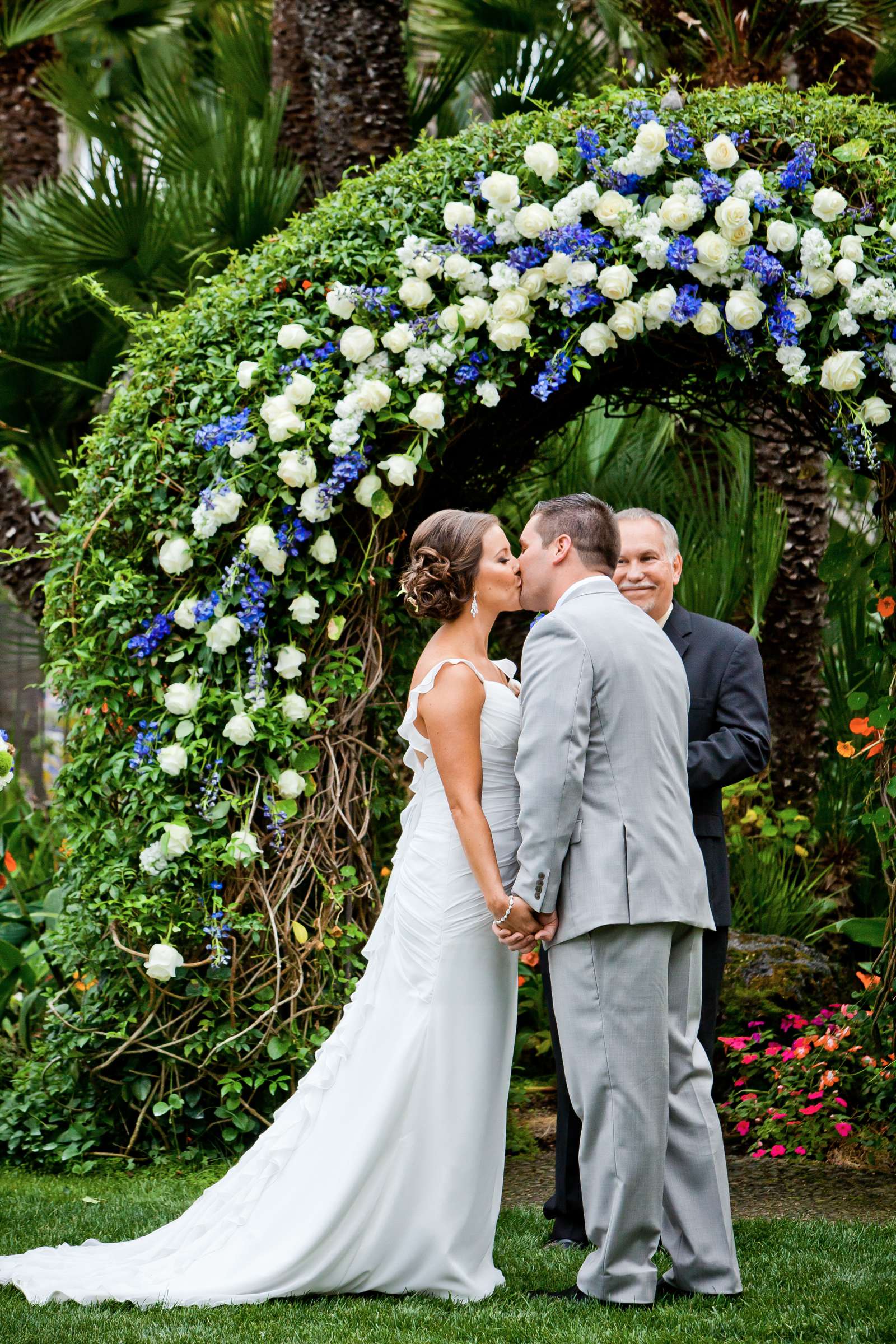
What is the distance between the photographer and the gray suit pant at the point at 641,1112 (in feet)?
9.12

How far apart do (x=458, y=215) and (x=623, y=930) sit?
2385 mm

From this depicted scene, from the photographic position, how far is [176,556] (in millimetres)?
4234

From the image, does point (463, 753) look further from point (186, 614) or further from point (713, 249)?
point (713, 249)

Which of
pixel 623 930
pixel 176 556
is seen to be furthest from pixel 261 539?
pixel 623 930

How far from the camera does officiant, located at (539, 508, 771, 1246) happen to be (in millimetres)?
3539

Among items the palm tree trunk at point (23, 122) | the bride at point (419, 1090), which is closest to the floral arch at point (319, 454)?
the bride at point (419, 1090)

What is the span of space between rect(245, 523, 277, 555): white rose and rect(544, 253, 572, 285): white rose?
118cm

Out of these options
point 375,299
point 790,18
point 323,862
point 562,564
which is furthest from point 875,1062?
point 790,18

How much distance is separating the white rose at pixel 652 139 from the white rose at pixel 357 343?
998 millimetres

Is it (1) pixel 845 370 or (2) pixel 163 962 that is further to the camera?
(2) pixel 163 962

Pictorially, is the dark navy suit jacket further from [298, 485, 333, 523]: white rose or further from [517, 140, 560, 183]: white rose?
[517, 140, 560, 183]: white rose

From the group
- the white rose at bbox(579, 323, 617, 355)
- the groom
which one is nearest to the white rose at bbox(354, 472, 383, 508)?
the white rose at bbox(579, 323, 617, 355)

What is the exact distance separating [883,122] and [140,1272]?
3871 mm

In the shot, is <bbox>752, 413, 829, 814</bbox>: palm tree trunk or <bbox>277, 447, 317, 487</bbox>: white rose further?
<bbox>752, 413, 829, 814</bbox>: palm tree trunk
